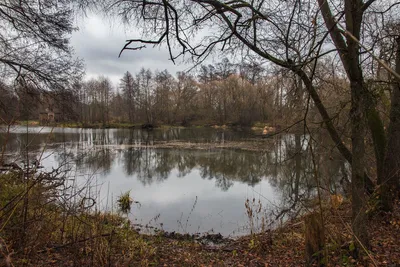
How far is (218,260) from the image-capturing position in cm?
476

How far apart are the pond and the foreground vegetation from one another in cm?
49

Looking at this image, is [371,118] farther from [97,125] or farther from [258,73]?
[97,125]

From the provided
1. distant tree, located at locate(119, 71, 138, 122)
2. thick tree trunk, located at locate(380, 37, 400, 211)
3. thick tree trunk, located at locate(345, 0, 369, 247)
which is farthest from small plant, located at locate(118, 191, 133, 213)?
distant tree, located at locate(119, 71, 138, 122)

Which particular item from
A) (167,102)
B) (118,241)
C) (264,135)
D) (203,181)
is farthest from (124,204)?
(167,102)

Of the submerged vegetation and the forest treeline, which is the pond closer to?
the submerged vegetation

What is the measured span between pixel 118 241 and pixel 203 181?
763 centimetres

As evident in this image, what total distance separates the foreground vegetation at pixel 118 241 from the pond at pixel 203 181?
490 mm

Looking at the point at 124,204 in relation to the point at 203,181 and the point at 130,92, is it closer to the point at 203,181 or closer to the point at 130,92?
the point at 203,181

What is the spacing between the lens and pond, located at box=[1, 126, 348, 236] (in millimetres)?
6988

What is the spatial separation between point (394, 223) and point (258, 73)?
3.45m

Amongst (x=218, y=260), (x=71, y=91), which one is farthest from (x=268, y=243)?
(x=71, y=91)

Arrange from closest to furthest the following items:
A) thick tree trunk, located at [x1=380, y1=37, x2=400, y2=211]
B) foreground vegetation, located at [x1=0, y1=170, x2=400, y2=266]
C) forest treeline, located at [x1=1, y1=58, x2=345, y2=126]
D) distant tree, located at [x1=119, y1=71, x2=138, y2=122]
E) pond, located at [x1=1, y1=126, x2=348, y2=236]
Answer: foreground vegetation, located at [x1=0, y1=170, x2=400, y2=266] → thick tree trunk, located at [x1=380, y1=37, x2=400, y2=211] → pond, located at [x1=1, y1=126, x2=348, y2=236] → forest treeline, located at [x1=1, y1=58, x2=345, y2=126] → distant tree, located at [x1=119, y1=71, x2=138, y2=122]

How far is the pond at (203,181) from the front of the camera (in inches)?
275

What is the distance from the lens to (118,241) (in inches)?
195
